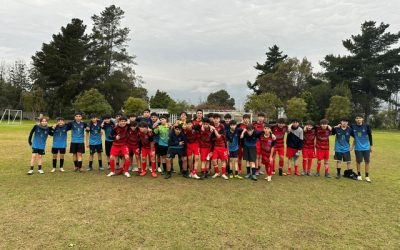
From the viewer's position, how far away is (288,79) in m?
62.6

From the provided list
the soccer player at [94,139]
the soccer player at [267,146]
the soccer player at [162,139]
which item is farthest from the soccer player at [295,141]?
the soccer player at [94,139]

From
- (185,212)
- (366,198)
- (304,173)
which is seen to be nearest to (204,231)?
(185,212)

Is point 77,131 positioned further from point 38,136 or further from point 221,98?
point 221,98

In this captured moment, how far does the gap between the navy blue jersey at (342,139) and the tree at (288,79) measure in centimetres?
5343

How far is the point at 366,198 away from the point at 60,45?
179 ft

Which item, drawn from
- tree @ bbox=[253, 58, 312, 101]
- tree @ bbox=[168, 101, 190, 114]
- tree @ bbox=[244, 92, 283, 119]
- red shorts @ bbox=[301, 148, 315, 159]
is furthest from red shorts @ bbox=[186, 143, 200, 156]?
tree @ bbox=[253, 58, 312, 101]

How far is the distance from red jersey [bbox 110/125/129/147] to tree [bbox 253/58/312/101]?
5560 centimetres

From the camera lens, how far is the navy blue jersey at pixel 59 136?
9766 mm

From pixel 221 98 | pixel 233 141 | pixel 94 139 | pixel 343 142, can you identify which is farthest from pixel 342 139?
pixel 221 98

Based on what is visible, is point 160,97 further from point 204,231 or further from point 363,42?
point 204,231

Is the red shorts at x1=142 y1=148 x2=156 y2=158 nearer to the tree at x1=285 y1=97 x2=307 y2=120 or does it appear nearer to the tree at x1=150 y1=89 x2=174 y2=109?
the tree at x1=285 y1=97 x2=307 y2=120

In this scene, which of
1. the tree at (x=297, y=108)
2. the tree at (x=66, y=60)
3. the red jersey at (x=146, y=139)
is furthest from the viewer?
the tree at (x=66, y=60)

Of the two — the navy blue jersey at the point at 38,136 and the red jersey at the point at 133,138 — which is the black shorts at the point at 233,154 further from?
the navy blue jersey at the point at 38,136

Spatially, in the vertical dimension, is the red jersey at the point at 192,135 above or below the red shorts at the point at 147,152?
above
